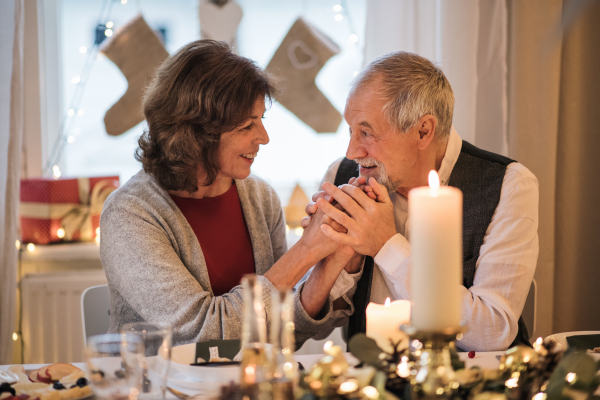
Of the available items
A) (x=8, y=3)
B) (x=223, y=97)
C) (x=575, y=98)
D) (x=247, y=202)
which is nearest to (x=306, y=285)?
(x=247, y=202)

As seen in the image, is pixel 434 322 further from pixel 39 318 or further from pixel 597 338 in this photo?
pixel 39 318

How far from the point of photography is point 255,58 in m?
2.61

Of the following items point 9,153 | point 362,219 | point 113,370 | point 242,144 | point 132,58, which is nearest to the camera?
point 113,370

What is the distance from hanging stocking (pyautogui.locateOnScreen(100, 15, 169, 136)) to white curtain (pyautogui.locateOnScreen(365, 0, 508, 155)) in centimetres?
101

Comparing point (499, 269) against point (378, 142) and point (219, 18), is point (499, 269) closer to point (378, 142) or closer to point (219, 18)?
point (378, 142)

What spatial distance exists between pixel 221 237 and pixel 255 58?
47.2 inches

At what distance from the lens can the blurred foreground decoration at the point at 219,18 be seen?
100 inches

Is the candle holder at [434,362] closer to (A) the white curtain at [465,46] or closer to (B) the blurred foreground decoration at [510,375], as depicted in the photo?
(B) the blurred foreground decoration at [510,375]

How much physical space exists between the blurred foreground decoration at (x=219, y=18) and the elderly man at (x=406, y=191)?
1166mm

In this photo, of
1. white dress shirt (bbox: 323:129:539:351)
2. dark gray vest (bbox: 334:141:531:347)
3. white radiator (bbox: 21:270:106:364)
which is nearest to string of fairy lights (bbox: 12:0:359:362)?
white radiator (bbox: 21:270:106:364)

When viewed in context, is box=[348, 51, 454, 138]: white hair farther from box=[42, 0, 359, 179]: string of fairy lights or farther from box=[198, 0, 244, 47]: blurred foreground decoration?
box=[42, 0, 359, 179]: string of fairy lights

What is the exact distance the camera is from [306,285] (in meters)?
1.58

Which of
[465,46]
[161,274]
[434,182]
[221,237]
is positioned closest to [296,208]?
[221,237]

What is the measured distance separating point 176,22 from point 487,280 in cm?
192
